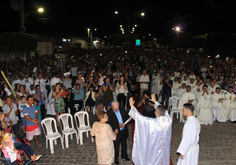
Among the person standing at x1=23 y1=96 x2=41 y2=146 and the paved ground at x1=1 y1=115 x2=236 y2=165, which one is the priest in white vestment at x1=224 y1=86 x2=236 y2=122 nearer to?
the paved ground at x1=1 y1=115 x2=236 y2=165

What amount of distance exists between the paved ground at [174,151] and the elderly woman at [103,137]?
0.90 m

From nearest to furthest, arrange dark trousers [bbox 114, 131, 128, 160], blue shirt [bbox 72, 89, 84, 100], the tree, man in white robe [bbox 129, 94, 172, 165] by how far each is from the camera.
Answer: man in white robe [bbox 129, 94, 172, 165]
dark trousers [bbox 114, 131, 128, 160]
blue shirt [bbox 72, 89, 84, 100]
the tree

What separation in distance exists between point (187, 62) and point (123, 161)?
14.1 meters

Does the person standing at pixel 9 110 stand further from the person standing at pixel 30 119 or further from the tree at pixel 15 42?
the tree at pixel 15 42

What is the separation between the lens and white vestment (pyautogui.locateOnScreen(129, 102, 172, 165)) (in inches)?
168

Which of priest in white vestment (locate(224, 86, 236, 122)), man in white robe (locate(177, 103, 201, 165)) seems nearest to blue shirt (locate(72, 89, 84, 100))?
man in white robe (locate(177, 103, 201, 165))

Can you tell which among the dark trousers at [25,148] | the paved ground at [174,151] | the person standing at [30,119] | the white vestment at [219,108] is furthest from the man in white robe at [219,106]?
the dark trousers at [25,148]

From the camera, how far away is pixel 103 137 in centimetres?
436

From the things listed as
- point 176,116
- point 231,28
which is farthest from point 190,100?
point 231,28

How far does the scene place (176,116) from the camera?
8.80 meters

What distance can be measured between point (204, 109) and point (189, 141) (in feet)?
14.5

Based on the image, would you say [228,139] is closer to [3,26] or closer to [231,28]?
[231,28]

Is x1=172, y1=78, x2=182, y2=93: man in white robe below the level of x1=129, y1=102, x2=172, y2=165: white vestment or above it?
above

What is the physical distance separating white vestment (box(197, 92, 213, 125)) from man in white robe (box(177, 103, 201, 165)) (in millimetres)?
3966
